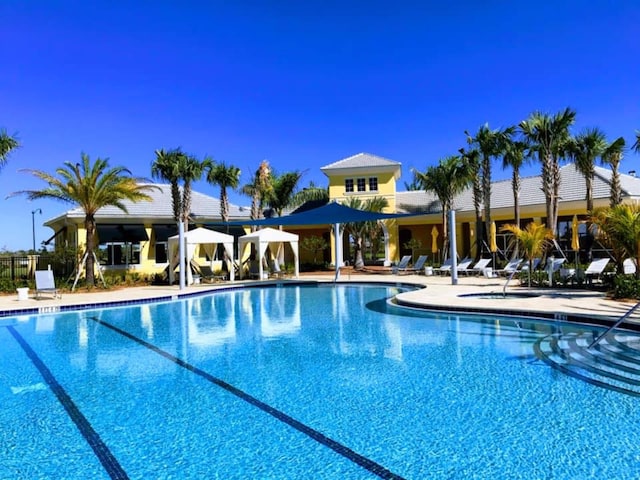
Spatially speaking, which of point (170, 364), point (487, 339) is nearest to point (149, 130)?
point (170, 364)

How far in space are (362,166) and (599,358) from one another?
25426mm

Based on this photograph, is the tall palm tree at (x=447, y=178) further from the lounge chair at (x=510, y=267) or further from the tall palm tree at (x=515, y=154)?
the lounge chair at (x=510, y=267)

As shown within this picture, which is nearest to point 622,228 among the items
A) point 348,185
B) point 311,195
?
point 348,185

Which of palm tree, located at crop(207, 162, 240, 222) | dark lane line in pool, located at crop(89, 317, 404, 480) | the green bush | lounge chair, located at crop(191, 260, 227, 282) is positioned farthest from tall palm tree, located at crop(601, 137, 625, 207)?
dark lane line in pool, located at crop(89, 317, 404, 480)

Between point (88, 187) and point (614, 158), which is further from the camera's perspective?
point (614, 158)

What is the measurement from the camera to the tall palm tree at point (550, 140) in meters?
22.0

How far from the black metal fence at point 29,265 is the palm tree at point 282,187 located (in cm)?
1292

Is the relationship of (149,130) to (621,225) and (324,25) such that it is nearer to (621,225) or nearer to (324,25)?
(324,25)

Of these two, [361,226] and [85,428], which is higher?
[361,226]

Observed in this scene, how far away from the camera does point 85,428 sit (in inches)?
222

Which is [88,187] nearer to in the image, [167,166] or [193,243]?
[167,166]

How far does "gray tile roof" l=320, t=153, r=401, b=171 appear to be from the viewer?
32.2 meters

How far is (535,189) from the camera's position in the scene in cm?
3056

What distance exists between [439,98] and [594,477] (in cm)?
2585
